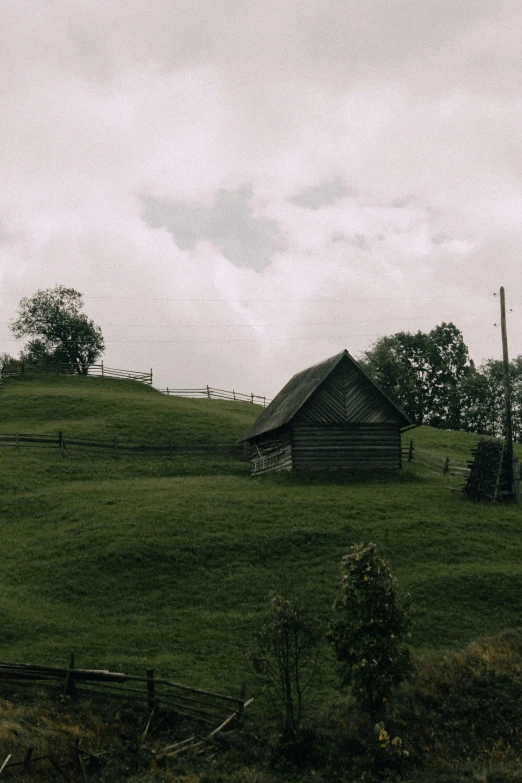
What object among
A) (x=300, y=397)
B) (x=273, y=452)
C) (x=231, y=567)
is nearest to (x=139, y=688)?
(x=231, y=567)

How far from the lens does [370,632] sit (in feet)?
60.3

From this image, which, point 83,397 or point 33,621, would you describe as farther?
point 83,397

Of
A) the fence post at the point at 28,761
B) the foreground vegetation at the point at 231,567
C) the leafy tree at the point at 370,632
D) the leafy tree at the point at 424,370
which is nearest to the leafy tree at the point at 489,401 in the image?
the leafy tree at the point at 424,370

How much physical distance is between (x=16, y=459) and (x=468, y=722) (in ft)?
112

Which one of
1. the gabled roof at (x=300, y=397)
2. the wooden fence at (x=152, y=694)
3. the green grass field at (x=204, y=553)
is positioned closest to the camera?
the wooden fence at (x=152, y=694)

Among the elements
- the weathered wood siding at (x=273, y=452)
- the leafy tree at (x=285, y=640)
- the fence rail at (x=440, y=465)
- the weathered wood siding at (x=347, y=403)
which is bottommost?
the leafy tree at (x=285, y=640)

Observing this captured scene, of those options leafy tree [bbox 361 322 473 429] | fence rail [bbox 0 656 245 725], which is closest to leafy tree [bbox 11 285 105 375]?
leafy tree [bbox 361 322 473 429]

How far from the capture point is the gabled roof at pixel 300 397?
44.1 meters

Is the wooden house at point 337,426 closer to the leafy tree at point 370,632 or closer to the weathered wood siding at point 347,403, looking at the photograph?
the weathered wood siding at point 347,403

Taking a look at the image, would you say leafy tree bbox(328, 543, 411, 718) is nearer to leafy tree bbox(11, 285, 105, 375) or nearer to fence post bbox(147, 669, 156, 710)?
fence post bbox(147, 669, 156, 710)

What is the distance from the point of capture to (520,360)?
88.8 m

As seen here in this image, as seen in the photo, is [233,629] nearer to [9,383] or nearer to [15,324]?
[9,383]

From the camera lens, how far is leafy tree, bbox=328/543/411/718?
59.3 feet

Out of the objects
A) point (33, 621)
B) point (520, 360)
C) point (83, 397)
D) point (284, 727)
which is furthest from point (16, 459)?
point (520, 360)
